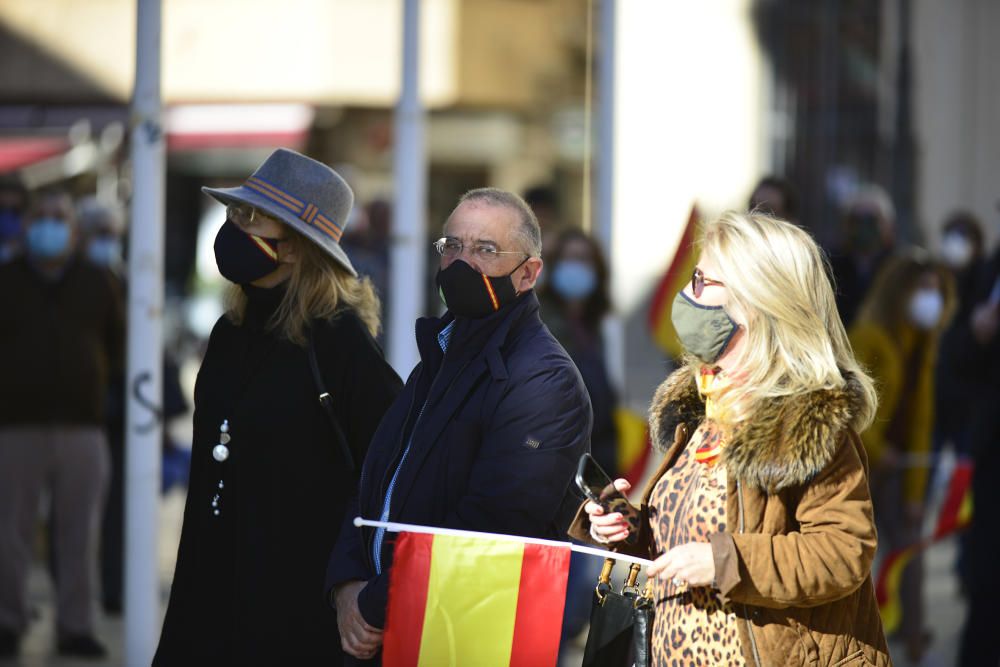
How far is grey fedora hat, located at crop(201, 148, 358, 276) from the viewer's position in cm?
396

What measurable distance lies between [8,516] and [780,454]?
5190 mm

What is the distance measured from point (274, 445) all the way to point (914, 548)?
4237mm

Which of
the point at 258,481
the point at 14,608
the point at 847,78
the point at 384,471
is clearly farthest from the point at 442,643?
the point at 847,78

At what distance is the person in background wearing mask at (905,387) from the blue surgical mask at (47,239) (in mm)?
3941

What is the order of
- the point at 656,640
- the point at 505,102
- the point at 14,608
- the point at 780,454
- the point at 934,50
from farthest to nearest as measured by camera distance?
the point at 505,102 → the point at 934,50 → the point at 14,608 → the point at 656,640 → the point at 780,454

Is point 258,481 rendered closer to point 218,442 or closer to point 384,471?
point 218,442

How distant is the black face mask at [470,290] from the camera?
3508 mm

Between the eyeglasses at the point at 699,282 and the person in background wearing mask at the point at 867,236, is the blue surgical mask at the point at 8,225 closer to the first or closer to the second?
the person in background wearing mask at the point at 867,236

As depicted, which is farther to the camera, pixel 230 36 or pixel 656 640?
pixel 230 36

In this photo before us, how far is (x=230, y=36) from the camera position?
9.53 m

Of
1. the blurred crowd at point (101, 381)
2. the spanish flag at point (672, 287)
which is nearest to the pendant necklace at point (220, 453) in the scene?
the spanish flag at point (672, 287)

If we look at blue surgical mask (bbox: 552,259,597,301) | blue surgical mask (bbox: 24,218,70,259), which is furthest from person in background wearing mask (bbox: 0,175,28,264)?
blue surgical mask (bbox: 552,259,597,301)

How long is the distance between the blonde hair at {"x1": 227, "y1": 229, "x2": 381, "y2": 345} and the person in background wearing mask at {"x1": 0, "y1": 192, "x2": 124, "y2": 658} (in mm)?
3400

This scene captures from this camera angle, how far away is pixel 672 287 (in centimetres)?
613
